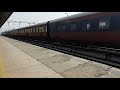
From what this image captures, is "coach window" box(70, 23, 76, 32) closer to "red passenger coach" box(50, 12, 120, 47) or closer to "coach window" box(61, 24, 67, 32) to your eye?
"red passenger coach" box(50, 12, 120, 47)

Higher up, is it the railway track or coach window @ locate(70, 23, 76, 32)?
coach window @ locate(70, 23, 76, 32)

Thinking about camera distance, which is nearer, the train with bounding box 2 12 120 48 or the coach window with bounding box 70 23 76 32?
the train with bounding box 2 12 120 48

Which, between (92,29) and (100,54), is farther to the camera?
(92,29)

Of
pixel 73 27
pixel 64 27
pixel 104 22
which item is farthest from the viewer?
pixel 64 27

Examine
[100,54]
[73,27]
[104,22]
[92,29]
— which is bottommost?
[100,54]

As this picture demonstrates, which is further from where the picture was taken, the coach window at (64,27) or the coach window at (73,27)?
the coach window at (64,27)

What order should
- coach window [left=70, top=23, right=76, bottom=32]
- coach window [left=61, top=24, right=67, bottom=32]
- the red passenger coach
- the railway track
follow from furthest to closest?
1. coach window [left=61, top=24, right=67, bottom=32]
2. coach window [left=70, top=23, right=76, bottom=32]
3. the red passenger coach
4. the railway track

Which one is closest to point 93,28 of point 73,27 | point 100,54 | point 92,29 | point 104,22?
point 92,29

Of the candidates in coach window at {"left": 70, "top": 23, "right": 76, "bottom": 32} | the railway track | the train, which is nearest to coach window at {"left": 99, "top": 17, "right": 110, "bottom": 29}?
the train

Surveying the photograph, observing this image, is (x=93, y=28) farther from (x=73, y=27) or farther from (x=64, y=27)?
(x=64, y=27)

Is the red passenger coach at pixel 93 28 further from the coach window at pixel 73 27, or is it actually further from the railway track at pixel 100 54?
the railway track at pixel 100 54

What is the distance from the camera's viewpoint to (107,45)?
9.34 meters

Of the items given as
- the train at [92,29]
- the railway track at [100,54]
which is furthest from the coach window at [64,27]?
the railway track at [100,54]
